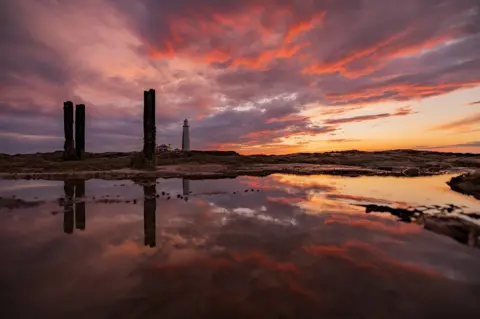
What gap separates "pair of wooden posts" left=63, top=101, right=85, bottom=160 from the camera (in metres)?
25.6

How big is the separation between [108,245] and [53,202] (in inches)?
199

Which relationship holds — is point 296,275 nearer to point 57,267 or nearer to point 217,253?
point 217,253

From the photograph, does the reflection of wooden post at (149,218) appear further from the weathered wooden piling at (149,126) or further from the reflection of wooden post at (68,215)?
the weathered wooden piling at (149,126)

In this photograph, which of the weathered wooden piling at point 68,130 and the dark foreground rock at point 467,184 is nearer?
the dark foreground rock at point 467,184

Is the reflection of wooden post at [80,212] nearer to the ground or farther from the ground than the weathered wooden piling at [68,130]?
nearer to the ground

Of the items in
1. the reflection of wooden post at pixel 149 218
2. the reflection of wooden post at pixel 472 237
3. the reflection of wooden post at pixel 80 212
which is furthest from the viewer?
the reflection of wooden post at pixel 80 212

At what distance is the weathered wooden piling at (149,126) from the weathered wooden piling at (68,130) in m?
9.40

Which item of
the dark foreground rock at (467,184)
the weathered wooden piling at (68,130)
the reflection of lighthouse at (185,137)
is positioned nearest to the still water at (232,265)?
the dark foreground rock at (467,184)

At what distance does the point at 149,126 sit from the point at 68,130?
10.2 meters

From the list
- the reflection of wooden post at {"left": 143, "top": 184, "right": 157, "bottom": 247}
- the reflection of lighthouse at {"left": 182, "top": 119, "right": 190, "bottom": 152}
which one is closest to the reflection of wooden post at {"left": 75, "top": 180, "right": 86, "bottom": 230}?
the reflection of wooden post at {"left": 143, "top": 184, "right": 157, "bottom": 247}

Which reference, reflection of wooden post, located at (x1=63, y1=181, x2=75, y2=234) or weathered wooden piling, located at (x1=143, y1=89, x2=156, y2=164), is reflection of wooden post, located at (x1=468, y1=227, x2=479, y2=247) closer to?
reflection of wooden post, located at (x1=63, y1=181, x2=75, y2=234)

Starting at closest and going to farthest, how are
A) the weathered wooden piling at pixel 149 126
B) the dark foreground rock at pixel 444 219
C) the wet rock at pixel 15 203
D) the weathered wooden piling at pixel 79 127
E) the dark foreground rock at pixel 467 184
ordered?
the dark foreground rock at pixel 444 219, the wet rock at pixel 15 203, the dark foreground rock at pixel 467 184, the weathered wooden piling at pixel 149 126, the weathered wooden piling at pixel 79 127

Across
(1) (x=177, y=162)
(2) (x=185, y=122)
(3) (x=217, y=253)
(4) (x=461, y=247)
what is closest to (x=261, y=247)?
(3) (x=217, y=253)

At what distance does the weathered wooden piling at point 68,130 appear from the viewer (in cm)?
2552
